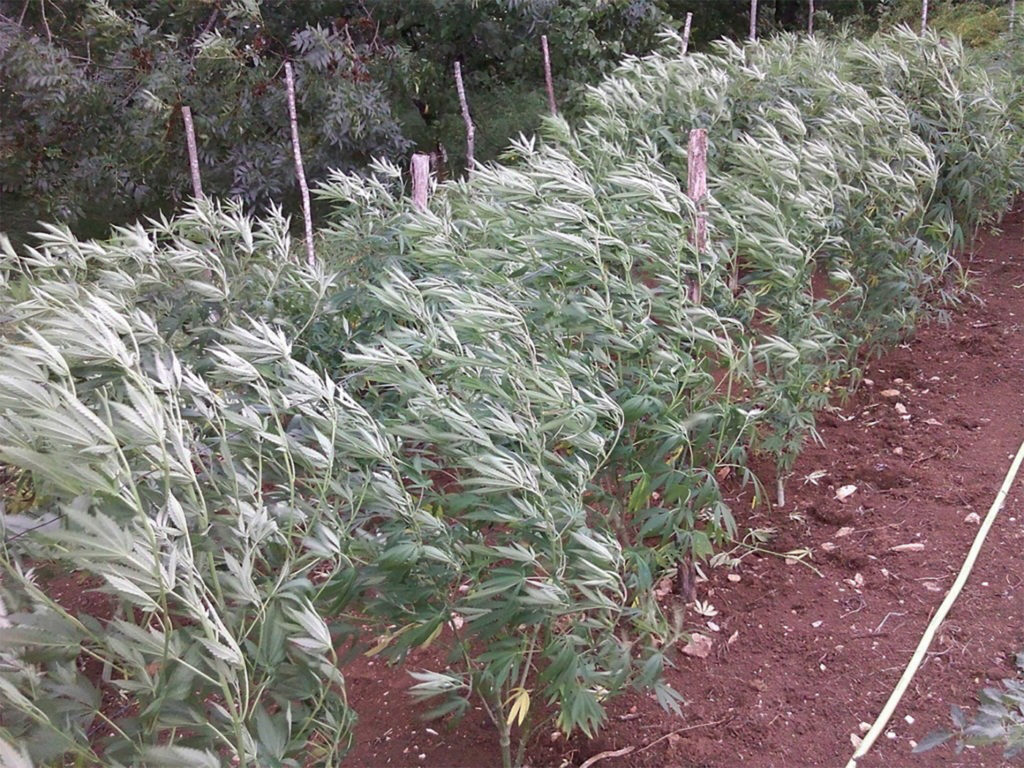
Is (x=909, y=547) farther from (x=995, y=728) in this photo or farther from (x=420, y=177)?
(x=420, y=177)

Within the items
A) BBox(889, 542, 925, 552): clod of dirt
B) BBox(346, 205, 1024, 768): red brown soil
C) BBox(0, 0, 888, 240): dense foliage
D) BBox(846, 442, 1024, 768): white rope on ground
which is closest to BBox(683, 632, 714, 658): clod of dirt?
BBox(346, 205, 1024, 768): red brown soil

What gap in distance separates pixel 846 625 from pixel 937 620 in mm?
224

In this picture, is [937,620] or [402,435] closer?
[402,435]

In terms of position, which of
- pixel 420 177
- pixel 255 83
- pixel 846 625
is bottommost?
pixel 846 625

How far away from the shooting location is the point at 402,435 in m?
1.57

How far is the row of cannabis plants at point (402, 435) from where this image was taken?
45.2 inches

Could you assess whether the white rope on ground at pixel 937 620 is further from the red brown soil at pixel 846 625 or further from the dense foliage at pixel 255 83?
the dense foliage at pixel 255 83

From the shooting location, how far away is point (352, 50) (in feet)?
19.1

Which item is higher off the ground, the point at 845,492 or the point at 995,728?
the point at 995,728

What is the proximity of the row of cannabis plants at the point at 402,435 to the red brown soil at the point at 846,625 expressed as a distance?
0.46ft

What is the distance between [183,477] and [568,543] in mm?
695

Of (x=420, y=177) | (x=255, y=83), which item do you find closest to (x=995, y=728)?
(x=420, y=177)

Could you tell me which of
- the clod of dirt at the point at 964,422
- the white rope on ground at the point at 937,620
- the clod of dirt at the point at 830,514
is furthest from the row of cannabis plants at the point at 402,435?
the white rope on ground at the point at 937,620

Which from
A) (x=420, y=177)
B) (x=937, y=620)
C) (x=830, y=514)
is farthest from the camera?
(x=420, y=177)
